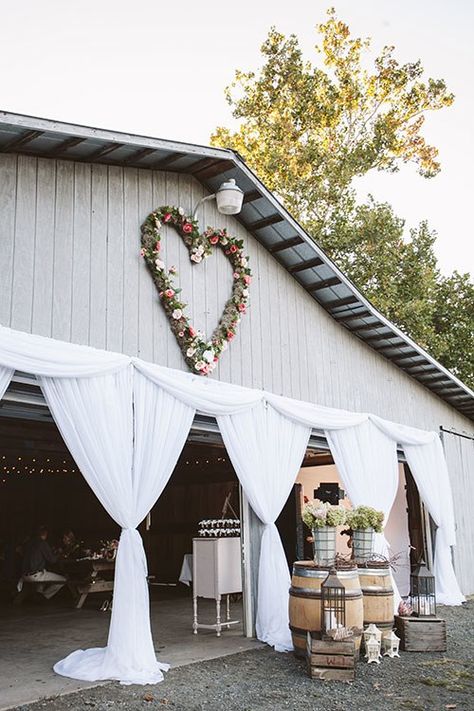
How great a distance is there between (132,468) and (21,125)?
9.50 ft

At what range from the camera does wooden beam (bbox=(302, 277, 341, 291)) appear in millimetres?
8664

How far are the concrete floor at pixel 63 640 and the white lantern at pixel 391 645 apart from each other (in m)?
1.22

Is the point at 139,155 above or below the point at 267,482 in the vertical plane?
above

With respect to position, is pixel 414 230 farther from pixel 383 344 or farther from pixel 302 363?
pixel 302 363

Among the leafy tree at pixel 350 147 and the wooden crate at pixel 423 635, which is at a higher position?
the leafy tree at pixel 350 147

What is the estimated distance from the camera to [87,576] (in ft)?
32.9

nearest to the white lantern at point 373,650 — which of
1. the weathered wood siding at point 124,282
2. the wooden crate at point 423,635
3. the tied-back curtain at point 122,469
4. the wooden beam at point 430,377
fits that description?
the wooden crate at point 423,635

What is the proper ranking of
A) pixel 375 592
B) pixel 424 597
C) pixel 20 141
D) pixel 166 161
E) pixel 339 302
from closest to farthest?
pixel 20 141 → pixel 375 592 → pixel 166 161 → pixel 424 597 → pixel 339 302

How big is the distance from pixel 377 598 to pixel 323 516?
3.24 feet

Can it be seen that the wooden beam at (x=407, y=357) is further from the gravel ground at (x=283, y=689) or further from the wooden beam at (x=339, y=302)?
the gravel ground at (x=283, y=689)

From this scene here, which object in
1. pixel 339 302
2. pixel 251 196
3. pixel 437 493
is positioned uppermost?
pixel 251 196

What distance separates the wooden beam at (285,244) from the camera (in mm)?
8152

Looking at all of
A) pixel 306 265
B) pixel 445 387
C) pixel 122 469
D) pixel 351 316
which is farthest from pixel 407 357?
pixel 122 469

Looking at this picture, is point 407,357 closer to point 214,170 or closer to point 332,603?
point 214,170
